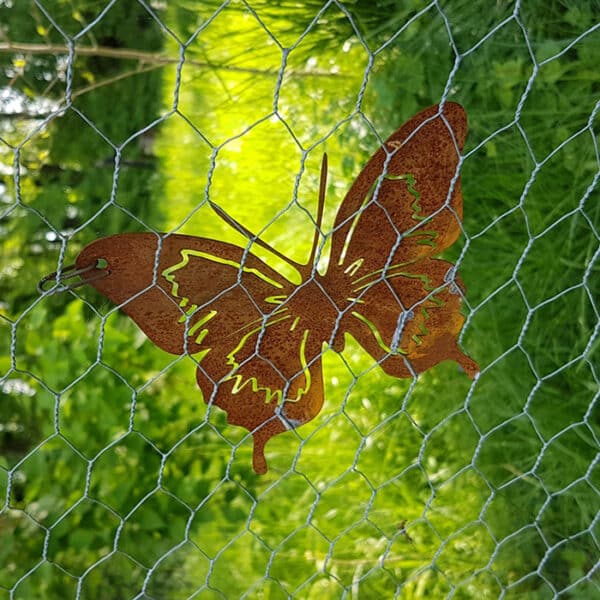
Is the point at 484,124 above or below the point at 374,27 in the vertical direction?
below

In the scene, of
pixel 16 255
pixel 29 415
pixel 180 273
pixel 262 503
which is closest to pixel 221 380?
pixel 180 273

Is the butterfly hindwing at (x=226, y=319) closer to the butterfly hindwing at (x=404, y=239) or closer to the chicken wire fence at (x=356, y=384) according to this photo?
the butterfly hindwing at (x=404, y=239)

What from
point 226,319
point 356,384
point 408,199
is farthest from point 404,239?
point 356,384

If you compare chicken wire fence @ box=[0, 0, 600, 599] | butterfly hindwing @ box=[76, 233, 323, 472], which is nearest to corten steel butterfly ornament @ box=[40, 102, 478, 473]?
butterfly hindwing @ box=[76, 233, 323, 472]

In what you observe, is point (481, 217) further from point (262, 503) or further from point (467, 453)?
point (262, 503)

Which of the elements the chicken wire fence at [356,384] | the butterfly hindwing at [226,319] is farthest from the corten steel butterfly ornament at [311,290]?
the chicken wire fence at [356,384]
